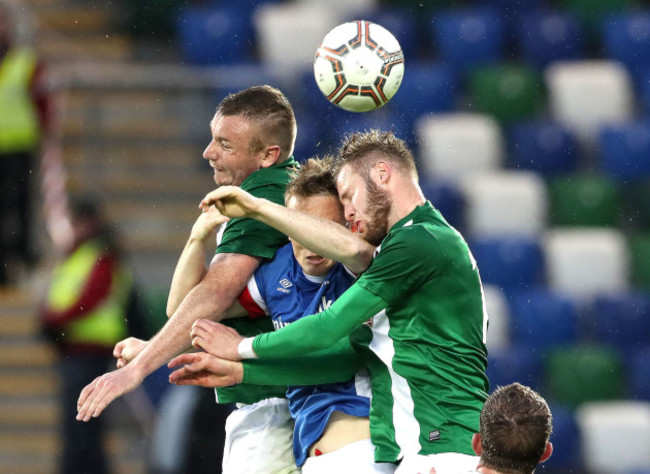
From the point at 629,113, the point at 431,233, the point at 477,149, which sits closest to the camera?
the point at 431,233

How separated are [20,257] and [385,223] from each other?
592 centimetres

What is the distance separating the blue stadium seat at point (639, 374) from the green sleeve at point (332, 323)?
18.9 feet

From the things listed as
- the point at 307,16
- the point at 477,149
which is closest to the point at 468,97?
the point at 477,149

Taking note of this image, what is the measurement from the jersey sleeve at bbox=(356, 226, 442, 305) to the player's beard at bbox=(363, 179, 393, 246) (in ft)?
0.55

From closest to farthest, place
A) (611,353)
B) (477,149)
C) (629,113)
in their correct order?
(611,353), (477,149), (629,113)

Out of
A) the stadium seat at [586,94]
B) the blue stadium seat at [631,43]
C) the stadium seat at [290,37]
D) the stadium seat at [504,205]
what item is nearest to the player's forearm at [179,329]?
the stadium seat at [504,205]

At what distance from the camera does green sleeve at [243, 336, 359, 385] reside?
4934 millimetres

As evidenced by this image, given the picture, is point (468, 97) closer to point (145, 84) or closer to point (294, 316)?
point (145, 84)

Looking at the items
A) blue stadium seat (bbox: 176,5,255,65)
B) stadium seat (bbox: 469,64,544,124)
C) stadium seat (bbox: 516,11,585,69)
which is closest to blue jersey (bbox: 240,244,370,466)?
blue stadium seat (bbox: 176,5,255,65)

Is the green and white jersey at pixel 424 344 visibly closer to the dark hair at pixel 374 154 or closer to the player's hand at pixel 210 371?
the dark hair at pixel 374 154

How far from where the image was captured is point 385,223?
4980 mm

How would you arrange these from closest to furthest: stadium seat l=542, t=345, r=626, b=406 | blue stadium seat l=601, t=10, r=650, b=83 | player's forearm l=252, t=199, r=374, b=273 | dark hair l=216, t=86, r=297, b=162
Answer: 1. player's forearm l=252, t=199, r=374, b=273
2. dark hair l=216, t=86, r=297, b=162
3. stadium seat l=542, t=345, r=626, b=406
4. blue stadium seat l=601, t=10, r=650, b=83

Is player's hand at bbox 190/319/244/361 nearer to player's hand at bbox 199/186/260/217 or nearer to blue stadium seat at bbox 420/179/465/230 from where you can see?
player's hand at bbox 199/186/260/217

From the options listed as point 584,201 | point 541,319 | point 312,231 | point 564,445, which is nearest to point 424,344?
point 312,231
